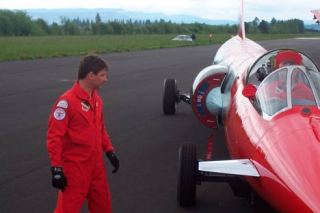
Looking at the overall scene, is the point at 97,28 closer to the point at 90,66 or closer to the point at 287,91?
the point at 287,91

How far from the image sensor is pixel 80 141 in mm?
4258

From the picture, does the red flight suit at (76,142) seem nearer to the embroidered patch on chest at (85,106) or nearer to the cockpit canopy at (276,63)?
→ the embroidered patch on chest at (85,106)

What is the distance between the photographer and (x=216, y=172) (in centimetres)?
486

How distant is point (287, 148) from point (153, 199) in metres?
1.89

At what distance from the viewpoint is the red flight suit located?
4.15 m

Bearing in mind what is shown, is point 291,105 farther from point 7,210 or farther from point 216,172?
point 7,210

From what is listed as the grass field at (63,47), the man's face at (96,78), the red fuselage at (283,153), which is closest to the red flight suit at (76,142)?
the man's face at (96,78)

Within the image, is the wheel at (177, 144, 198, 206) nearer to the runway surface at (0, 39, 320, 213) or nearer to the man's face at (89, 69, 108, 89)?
the runway surface at (0, 39, 320, 213)

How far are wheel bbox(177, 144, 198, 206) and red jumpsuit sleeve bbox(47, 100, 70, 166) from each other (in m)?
1.54

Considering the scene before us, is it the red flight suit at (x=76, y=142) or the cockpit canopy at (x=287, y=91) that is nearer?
the red flight suit at (x=76, y=142)

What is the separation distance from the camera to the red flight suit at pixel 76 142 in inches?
163

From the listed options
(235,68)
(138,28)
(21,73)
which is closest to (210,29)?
(138,28)

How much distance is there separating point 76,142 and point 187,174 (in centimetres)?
144

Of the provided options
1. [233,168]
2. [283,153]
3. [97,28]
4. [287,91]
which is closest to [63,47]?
[287,91]
